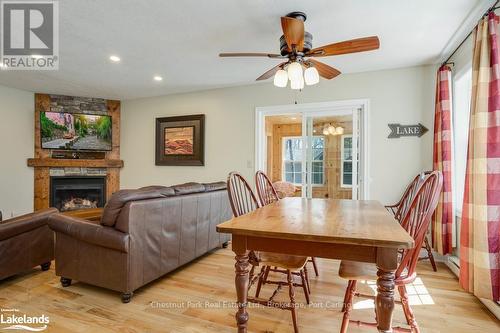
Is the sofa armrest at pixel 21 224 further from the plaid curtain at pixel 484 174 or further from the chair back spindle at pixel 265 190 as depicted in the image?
the plaid curtain at pixel 484 174

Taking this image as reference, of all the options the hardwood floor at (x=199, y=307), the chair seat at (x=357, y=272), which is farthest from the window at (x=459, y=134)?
the chair seat at (x=357, y=272)

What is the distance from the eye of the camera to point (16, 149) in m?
4.84

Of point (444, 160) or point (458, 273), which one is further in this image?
point (444, 160)

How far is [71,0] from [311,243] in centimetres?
274

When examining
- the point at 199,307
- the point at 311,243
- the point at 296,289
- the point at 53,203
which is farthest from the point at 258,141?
the point at 53,203

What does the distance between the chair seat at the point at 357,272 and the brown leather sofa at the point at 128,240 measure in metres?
1.63

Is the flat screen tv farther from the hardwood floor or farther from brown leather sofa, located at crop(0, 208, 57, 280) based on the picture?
the hardwood floor

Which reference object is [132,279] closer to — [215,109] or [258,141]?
[258,141]

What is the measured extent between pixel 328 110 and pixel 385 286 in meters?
3.26

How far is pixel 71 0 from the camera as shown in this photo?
2.24 metres

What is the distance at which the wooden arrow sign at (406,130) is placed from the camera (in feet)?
11.7

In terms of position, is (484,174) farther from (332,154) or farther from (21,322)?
(21,322)

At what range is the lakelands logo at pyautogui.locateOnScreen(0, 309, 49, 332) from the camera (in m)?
1.86

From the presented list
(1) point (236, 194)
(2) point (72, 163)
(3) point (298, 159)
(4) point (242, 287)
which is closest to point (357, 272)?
(4) point (242, 287)
